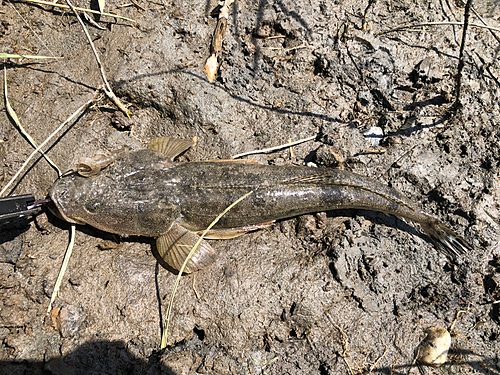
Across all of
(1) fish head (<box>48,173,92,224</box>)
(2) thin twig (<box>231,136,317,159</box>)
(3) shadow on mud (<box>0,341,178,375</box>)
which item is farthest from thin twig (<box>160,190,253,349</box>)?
(1) fish head (<box>48,173,92,224</box>)

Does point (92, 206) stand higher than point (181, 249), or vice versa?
point (92, 206)

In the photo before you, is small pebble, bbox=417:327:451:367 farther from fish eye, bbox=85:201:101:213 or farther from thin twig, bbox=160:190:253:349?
fish eye, bbox=85:201:101:213

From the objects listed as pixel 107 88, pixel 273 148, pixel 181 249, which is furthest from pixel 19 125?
pixel 273 148

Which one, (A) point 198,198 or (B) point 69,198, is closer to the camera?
(B) point 69,198

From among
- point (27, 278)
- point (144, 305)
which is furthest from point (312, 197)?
point (27, 278)

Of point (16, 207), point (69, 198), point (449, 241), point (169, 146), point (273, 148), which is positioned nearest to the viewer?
point (16, 207)

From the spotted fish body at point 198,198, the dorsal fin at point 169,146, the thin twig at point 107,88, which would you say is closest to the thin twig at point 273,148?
the spotted fish body at point 198,198

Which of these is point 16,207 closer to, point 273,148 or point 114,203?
point 114,203
